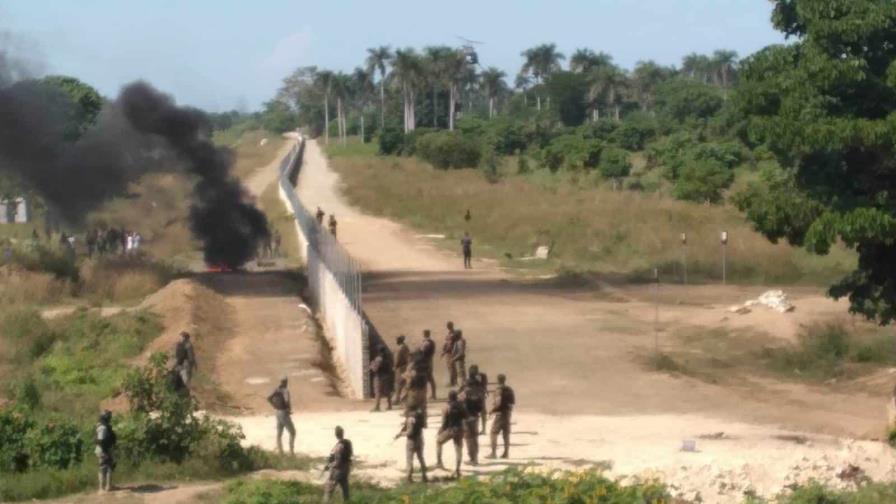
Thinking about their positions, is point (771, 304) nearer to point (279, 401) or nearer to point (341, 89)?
point (279, 401)

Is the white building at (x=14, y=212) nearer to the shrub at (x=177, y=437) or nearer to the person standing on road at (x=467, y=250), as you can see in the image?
the person standing on road at (x=467, y=250)

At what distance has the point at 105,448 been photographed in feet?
56.1

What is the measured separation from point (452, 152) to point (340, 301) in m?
Answer: 69.6

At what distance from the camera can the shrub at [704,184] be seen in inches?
2549

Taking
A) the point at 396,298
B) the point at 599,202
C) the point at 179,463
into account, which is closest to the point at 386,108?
the point at 599,202

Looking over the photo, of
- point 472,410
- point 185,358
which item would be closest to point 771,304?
point 185,358

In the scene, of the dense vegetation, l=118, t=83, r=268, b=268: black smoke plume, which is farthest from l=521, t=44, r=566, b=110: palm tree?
l=118, t=83, r=268, b=268: black smoke plume

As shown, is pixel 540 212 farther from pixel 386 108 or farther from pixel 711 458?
pixel 386 108

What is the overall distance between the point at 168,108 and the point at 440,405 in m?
24.6

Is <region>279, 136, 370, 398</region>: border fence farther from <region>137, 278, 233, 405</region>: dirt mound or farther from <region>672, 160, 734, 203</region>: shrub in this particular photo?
<region>672, 160, 734, 203</region>: shrub

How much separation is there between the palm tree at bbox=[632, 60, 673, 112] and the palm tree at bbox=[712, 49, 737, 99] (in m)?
18.9

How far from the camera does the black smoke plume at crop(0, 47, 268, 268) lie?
4369 cm

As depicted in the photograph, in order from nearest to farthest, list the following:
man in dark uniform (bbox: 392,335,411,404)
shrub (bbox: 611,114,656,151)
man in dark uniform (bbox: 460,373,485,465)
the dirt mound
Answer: man in dark uniform (bbox: 460,373,485,465)
man in dark uniform (bbox: 392,335,411,404)
the dirt mound
shrub (bbox: 611,114,656,151)

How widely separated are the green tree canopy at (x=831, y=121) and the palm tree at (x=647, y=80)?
12769cm
